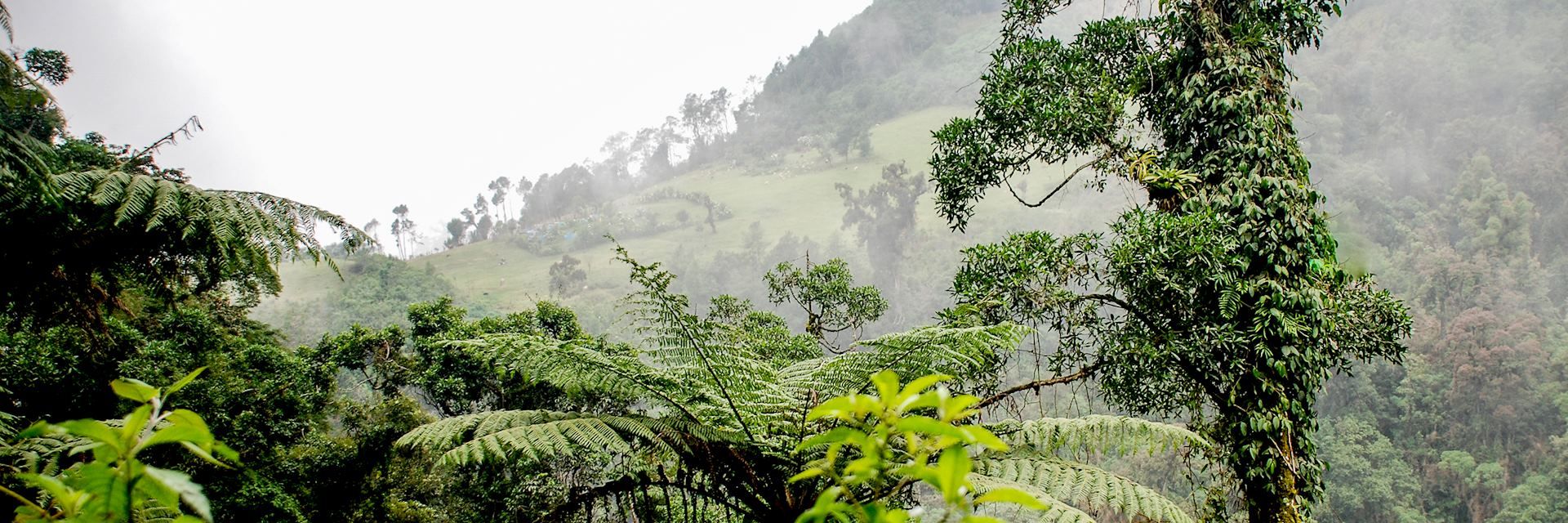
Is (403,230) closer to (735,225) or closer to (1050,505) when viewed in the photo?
(735,225)

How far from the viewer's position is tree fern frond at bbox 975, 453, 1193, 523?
2602 mm

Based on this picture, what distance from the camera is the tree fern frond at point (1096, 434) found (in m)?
2.77

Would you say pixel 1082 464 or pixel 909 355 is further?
pixel 1082 464

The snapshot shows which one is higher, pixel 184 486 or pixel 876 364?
pixel 184 486

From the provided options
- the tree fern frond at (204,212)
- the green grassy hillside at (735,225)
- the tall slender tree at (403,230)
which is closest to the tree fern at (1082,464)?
the tree fern frond at (204,212)

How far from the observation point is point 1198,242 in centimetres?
356

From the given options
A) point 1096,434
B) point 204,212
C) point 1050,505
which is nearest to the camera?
point 1050,505

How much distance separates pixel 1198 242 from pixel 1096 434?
1274 mm

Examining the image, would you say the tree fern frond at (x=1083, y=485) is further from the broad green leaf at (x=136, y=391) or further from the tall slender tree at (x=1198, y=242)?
the broad green leaf at (x=136, y=391)

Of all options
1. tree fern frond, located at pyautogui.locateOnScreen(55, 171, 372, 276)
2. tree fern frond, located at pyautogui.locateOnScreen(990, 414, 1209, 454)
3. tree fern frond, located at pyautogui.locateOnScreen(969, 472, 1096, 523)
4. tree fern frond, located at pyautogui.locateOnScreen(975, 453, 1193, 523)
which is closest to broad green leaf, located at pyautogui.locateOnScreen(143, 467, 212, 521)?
tree fern frond, located at pyautogui.locateOnScreen(969, 472, 1096, 523)

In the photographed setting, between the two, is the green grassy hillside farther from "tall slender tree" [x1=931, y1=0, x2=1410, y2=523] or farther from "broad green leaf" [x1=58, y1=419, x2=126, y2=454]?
"broad green leaf" [x1=58, y1=419, x2=126, y2=454]

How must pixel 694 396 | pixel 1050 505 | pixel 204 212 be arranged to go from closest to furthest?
1. pixel 1050 505
2. pixel 694 396
3. pixel 204 212

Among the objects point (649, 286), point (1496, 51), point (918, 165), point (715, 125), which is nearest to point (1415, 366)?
point (649, 286)

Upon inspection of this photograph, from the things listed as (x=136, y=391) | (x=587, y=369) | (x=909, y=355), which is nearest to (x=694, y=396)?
(x=587, y=369)
